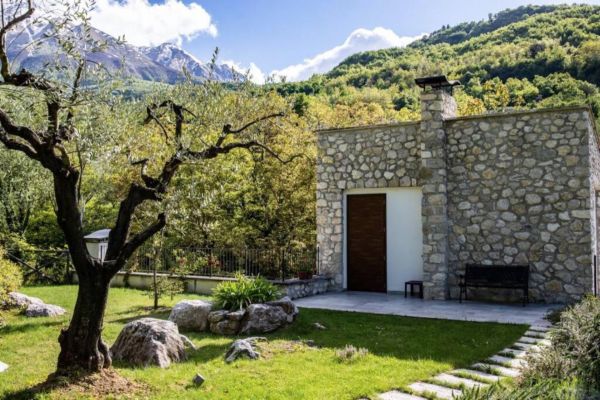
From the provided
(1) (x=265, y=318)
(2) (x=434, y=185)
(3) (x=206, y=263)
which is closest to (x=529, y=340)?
(1) (x=265, y=318)

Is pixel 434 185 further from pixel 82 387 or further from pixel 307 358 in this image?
pixel 82 387

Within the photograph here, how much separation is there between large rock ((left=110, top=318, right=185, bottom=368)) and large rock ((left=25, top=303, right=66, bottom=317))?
386 cm

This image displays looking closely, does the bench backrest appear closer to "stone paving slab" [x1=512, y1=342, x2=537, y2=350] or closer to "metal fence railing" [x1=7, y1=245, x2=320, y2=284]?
"stone paving slab" [x1=512, y1=342, x2=537, y2=350]

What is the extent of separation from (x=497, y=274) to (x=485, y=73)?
27773 millimetres

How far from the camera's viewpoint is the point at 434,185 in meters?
11.7

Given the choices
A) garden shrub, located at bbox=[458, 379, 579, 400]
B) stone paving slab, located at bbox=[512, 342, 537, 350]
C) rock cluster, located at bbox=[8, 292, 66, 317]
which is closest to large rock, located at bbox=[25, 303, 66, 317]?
rock cluster, located at bbox=[8, 292, 66, 317]

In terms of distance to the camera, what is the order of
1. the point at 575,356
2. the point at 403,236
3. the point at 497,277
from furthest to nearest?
the point at 403,236 → the point at 497,277 → the point at 575,356

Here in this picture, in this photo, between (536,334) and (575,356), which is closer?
(575,356)

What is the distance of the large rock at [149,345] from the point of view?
635cm

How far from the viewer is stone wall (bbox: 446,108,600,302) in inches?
412

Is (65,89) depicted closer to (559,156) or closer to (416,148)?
(416,148)

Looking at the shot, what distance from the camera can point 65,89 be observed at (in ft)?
17.4

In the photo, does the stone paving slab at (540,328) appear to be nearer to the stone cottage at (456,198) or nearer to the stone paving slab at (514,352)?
the stone paving slab at (514,352)

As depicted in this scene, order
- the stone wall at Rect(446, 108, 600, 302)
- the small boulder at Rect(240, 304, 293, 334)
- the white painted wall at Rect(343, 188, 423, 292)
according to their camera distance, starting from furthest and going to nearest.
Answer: the white painted wall at Rect(343, 188, 423, 292), the stone wall at Rect(446, 108, 600, 302), the small boulder at Rect(240, 304, 293, 334)
